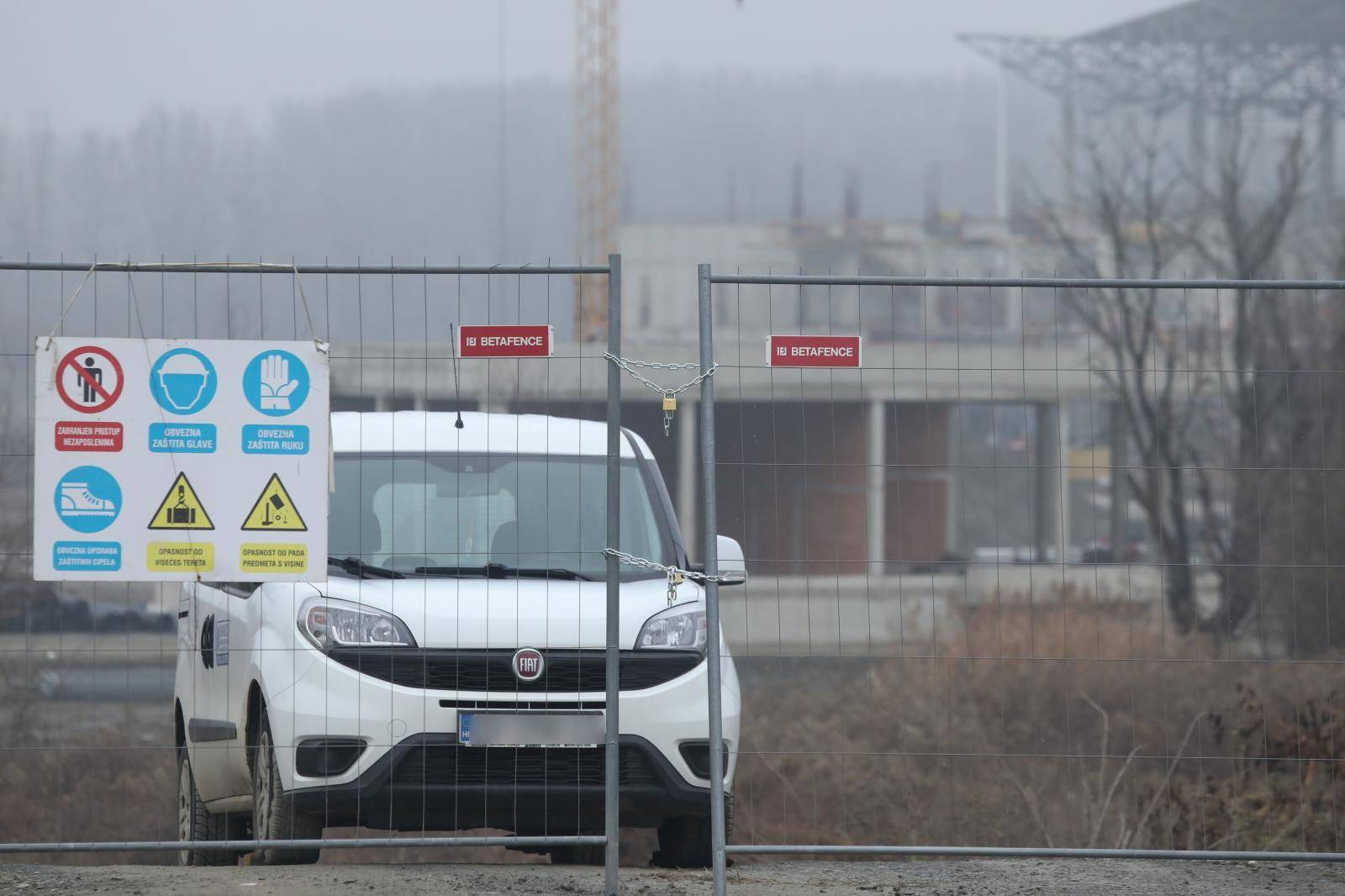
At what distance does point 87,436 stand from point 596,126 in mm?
61645

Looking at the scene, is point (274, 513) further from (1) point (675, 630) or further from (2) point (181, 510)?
(1) point (675, 630)

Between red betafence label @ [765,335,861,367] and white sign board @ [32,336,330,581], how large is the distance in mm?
1690

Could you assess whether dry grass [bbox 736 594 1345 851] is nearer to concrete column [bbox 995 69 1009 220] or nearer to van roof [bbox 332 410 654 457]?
van roof [bbox 332 410 654 457]

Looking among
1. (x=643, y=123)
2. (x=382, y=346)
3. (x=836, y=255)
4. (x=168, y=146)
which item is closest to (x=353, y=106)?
(x=168, y=146)

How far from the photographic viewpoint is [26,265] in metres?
5.71

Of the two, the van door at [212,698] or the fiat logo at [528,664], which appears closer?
the fiat logo at [528,664]

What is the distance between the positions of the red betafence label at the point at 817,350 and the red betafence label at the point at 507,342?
84 centimetres

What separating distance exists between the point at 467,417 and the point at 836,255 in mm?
55373

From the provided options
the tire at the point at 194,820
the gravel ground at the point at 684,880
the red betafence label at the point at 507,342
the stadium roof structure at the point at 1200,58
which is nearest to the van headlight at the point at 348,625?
the gravel ground at the point at 684,880

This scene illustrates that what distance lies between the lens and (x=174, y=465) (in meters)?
5.75

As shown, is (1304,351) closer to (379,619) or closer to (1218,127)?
(379,619)

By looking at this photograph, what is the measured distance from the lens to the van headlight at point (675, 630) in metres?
6.09

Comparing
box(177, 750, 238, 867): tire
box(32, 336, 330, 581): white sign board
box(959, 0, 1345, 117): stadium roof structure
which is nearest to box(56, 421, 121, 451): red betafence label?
box(32, 336, 330, 581): white sign board

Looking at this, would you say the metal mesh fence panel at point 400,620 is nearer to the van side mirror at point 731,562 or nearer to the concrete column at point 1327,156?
the van side mirror at point 731,562
